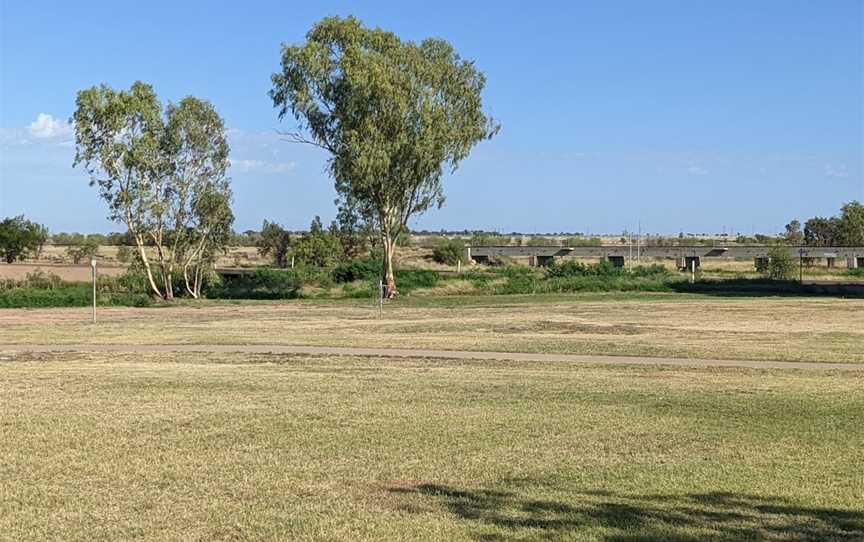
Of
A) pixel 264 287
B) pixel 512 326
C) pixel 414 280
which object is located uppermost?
pixel 414 280

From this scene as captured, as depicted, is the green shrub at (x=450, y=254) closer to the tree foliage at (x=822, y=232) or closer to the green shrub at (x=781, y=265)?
the green shrub at (x=781, y=265)

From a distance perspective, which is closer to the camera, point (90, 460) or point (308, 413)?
point (90, 460)

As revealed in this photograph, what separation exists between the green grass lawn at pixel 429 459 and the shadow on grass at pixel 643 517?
0.02m

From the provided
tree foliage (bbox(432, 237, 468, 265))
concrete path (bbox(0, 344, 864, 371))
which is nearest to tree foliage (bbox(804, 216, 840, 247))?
tree foliage (bbox(432, 237, 468, 265))

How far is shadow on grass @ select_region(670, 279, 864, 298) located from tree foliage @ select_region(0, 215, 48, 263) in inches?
1939

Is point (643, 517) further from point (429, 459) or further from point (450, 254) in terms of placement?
point (450, 254)

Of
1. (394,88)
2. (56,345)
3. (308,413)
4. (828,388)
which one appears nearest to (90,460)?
(308,413)

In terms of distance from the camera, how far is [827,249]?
281 feet

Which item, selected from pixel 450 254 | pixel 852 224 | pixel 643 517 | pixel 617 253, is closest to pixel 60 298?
pixel 643 517

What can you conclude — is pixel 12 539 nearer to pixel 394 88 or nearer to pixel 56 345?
pixel 56 345

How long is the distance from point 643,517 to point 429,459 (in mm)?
2769

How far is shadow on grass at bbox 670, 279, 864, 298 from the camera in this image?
53188 millimetres

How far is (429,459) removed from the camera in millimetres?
9781

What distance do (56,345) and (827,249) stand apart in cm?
7524
